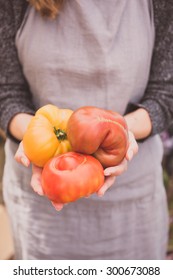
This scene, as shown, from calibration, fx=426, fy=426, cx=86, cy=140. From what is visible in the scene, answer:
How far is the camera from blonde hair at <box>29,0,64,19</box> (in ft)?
3.11

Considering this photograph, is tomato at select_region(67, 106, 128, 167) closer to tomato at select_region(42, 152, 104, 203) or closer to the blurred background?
tomato at select_region(42, 152, 104, 203)

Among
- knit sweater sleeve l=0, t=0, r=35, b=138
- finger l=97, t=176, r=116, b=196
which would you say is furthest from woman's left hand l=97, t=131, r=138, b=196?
knit sweater sleeve l=0, t=0, r=35, b=138

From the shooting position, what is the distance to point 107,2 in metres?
0.97

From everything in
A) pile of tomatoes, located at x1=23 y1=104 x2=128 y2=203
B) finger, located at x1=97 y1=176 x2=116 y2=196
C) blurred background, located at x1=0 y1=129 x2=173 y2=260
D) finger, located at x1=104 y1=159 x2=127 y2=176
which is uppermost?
pile of tomatoes, located at x1=23 y1=104 x2=128 y2=203

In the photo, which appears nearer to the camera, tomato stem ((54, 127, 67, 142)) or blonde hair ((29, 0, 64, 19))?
tomato stem ((54, 127, 67, 142))

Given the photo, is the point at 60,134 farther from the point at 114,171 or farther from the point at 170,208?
the point at 170,208

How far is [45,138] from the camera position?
818 millimetres

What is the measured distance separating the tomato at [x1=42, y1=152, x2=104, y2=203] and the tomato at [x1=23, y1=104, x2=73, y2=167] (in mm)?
38

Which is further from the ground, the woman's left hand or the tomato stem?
the tomato stem

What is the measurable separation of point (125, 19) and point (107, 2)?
56 millimetres

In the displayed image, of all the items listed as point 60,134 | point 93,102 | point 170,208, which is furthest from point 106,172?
point 170,208
